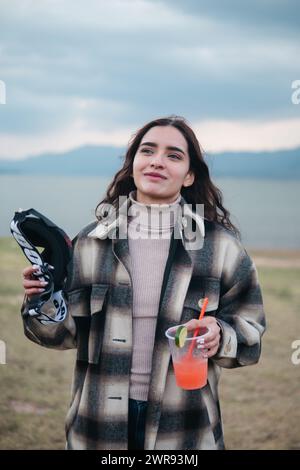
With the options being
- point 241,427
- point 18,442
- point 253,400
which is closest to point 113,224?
point 18,442

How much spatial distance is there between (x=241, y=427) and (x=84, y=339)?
202 cm

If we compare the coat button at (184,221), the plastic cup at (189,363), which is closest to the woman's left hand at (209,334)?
the plastic cup at (189,363)

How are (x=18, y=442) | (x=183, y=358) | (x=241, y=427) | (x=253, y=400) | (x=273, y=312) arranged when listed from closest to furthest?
(x=183, y=358)
(x=18, y=442)
(x=241, y=427)
(x=253, y=400)
(x=273, y=312)

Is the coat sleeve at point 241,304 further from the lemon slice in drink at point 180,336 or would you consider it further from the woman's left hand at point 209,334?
the lemon slice in drink at point 180,336

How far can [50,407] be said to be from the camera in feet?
11.8

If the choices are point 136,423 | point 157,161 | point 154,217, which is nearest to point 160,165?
point 157,161

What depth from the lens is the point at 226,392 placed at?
155 inches

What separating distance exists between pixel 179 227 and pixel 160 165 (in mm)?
175

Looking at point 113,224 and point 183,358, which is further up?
point 113,224

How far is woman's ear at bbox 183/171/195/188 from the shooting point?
1.79m

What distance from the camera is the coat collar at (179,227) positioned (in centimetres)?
169

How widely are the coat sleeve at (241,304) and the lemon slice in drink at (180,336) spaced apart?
0.20 metres
